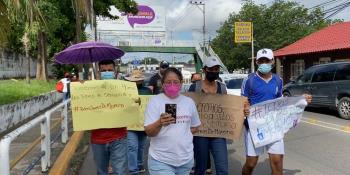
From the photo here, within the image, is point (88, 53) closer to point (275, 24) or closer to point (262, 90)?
point (262, 90)

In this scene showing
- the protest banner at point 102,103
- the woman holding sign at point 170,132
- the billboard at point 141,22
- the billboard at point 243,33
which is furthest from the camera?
the billboard at point 141,22

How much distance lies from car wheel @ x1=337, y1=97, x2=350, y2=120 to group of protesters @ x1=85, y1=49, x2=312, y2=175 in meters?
9.83

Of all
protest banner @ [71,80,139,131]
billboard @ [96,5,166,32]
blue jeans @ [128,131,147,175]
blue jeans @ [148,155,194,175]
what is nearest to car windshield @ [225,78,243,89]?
blue jeans @ [128,131,147,175]

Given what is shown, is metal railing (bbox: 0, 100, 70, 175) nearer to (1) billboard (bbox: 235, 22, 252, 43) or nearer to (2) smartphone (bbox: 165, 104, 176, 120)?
(2) smartphone (bbox: 165, 104, 176, 120)

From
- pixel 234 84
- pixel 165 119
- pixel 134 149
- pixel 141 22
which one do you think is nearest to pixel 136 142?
pixel 134 149

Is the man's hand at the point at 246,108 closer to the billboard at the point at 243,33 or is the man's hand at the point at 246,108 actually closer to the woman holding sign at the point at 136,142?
the woman holding sign at the point at 136,142

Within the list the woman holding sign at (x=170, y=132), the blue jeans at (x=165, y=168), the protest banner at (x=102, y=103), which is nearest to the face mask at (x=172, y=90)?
the woman holding sign at (x=170, y=132)

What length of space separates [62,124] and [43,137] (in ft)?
10.4

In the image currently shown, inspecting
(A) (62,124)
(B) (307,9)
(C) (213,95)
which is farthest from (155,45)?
(C) (213,95)

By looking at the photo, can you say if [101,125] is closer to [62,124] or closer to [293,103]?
[293,103]

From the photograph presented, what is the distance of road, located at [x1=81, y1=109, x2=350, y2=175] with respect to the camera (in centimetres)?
768

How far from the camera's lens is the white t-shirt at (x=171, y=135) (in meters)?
4.17

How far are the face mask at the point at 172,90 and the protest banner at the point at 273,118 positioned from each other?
170 centimetres

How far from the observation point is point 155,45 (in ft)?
216
